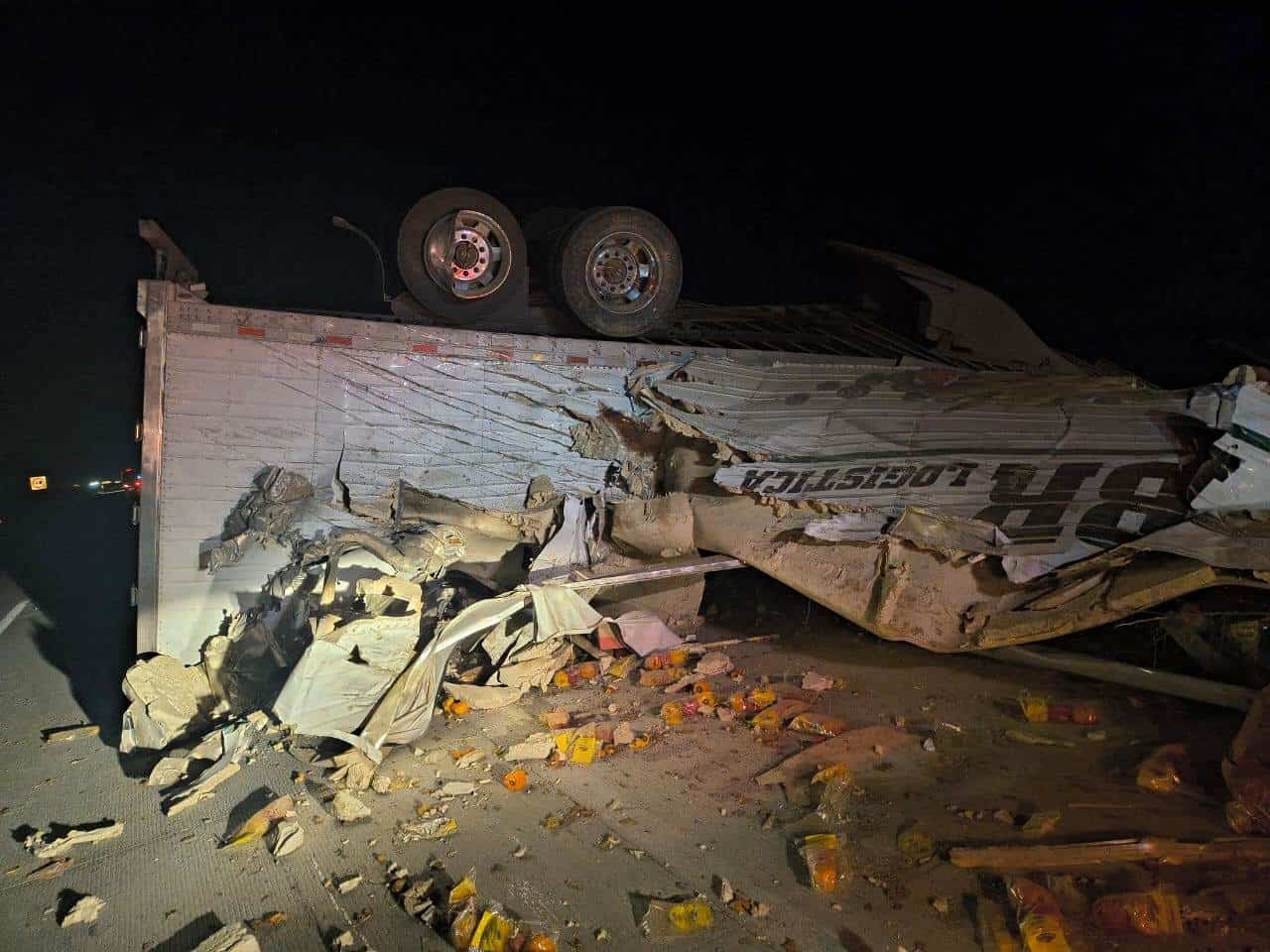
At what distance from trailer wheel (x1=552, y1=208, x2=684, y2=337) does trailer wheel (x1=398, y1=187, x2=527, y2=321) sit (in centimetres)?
39

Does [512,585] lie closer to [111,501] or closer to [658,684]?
[658,684]

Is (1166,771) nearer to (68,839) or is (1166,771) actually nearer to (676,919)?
(676,919)

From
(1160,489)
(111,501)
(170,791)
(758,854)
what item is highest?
(1160,489)

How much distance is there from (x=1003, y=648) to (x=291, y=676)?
4.46 meters

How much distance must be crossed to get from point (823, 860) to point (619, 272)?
13.6 feet

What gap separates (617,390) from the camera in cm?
529

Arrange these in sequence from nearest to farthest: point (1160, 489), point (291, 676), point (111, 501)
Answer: point (291, 676)
point (1160, 489)
point (111, 501)

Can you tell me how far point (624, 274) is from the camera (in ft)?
18.0

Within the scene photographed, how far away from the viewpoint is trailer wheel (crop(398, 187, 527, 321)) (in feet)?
16.3

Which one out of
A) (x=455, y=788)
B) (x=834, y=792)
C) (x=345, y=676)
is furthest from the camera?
(x=345, y=676)

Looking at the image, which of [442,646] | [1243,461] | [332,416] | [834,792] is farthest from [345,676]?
[1243,461]

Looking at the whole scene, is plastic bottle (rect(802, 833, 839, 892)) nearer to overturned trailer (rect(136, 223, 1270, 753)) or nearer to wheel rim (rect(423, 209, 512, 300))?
overturned trailer (rect(136, 223, 1270, 753))

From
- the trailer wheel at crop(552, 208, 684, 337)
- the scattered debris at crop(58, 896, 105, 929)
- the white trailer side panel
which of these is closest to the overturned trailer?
the white trailer side panel

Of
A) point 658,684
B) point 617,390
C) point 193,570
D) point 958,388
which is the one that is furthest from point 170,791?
point 958,388
